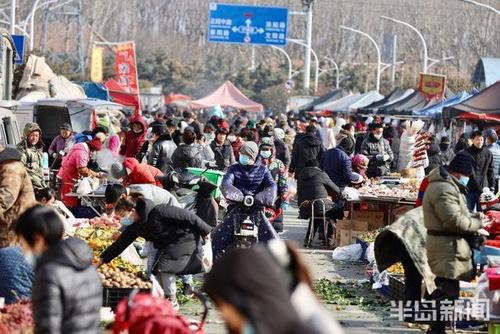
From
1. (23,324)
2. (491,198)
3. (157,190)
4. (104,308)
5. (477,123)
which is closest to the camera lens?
(23,324)

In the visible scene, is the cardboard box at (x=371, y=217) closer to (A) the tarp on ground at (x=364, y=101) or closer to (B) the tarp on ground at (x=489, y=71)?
(B) the tarp on ground at (x=489, y=71)

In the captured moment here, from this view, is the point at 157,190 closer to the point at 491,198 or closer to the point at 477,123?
the point at 491,198

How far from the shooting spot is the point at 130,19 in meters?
154

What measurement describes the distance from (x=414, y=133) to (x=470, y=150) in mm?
3226

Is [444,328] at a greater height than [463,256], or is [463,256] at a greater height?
[463,256]

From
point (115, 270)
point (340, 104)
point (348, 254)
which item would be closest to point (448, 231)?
point (115, 270)

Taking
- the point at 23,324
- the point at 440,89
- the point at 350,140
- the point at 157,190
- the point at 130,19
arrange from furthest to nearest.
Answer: the point at 130,19, the point at 440,89, the point at 350,140, the point at 157,190, the point at 23,324

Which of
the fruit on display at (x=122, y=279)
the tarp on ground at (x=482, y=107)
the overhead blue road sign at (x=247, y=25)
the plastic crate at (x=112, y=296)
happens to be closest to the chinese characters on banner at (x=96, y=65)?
the overhead blue road sign at (x=247, y=25)

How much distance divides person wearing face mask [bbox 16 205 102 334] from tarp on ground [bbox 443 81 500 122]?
21111 millimetres

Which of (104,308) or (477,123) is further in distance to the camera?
(477,123)

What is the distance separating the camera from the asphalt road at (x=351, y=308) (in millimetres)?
13016

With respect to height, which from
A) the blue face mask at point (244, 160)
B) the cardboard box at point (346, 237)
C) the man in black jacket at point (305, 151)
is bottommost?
the cardboard box at point (346, 237)

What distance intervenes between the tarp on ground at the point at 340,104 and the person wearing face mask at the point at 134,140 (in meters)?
35.2

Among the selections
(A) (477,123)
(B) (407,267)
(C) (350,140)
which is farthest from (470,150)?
(A) (477,123)
